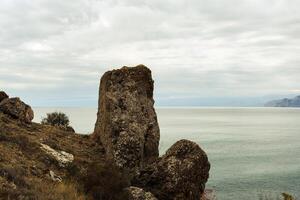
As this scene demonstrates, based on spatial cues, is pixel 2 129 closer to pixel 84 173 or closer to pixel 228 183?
pixel 84 173

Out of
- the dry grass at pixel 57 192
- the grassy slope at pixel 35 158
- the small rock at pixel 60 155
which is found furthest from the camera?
the small rock at pixel 60 155

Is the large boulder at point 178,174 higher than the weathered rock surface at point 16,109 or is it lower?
lower

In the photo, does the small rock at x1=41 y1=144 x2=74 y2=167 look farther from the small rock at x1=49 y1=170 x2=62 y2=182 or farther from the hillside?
the small rock at x1=49 y1=170 x2=62 y2=182

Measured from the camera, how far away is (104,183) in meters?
18.2

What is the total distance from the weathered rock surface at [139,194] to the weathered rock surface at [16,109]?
10.1 meters

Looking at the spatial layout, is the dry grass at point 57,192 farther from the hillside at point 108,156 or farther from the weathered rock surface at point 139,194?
the weathered rock surface at point 139,194

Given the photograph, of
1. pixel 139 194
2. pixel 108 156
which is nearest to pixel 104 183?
pixel 139 194

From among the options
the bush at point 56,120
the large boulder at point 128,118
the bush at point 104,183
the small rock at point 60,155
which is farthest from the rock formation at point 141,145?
the bush at point 56,120

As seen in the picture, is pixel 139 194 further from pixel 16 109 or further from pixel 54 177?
pixel 16 109

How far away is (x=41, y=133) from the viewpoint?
79.0 ft

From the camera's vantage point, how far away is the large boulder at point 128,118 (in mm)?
22219

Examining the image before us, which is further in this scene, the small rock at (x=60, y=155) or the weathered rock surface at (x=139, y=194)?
the small rock at (x=60, y=155)

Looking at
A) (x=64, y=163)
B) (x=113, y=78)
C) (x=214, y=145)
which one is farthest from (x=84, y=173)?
(x=214, y=145)

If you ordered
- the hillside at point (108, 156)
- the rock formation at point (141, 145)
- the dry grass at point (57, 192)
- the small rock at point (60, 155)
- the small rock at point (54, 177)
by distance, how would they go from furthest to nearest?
1. the rock formation at point (141, 145)
2. the small rock at point (60, 155)
3. the small rock at point (54, 177)
4. the hillside at point (108, 156)
5. the dry grass at point (57, 192)
